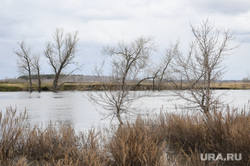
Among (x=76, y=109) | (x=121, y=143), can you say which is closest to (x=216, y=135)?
(x=121, y=143)

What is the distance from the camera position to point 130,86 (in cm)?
1170

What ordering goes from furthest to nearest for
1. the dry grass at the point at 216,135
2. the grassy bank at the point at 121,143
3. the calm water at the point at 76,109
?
the calm water at the point at 76,109 < the dry grass at the point at 216,135 < the grassy bank at the point at 121,143

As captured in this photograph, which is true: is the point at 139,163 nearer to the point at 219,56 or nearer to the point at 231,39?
the point at 219,56

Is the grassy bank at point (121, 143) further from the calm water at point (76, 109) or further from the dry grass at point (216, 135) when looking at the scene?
the calm water at point (76, 109)

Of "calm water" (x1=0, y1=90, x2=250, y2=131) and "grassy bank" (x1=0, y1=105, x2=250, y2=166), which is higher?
"grassy bank" (x1=0, y1=105, x2=250, y2=166)

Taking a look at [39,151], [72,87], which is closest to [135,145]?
[39,151]

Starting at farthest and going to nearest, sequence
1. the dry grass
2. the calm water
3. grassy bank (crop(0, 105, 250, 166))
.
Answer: the calm water < the dry grass < grassy bank (crop(0, 105, 250, 166))

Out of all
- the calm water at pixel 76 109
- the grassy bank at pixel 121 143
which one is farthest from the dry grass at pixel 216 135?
the calm water at pixel 76 109

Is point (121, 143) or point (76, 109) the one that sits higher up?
point (121, 143)

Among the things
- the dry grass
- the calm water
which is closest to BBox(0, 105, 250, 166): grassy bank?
the dry grass

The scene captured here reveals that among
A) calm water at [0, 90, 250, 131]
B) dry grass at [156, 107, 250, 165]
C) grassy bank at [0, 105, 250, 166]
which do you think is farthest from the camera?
calm water at [0, 90, 250, 131]

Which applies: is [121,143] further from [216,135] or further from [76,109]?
[76,109]

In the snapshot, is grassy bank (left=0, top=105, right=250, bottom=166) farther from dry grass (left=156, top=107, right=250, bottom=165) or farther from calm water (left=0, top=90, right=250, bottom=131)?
calm water (left=0, top=90, right=250, bottom=131)

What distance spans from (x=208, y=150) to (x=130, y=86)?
207 inches
